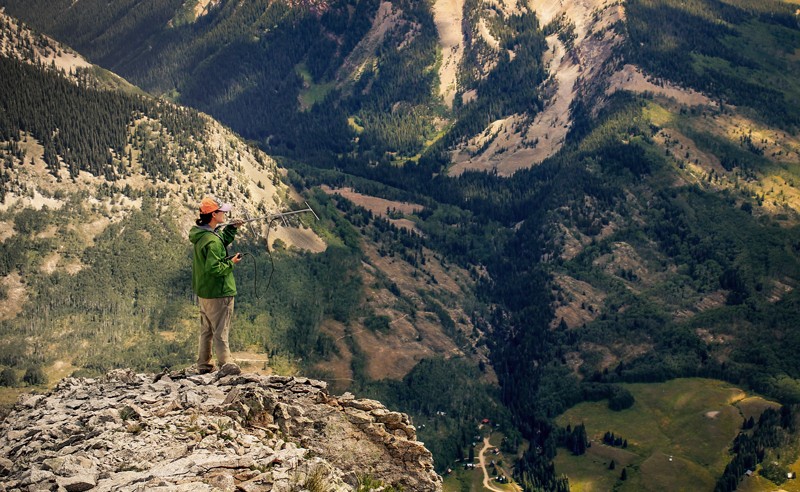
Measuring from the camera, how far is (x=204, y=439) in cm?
4659

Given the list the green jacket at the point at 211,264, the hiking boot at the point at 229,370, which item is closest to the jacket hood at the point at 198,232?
the green jacket at the point at 211,264

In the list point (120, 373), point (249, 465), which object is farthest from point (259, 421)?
point (120, 373)

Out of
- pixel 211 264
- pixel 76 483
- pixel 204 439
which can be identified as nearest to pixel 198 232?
pixel 211 264

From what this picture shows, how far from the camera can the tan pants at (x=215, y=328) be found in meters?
55.5

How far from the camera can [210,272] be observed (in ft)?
175

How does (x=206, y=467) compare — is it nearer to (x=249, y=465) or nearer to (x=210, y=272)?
(x=249, y=465)

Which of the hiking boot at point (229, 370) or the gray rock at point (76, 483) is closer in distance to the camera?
the gray rock at point (76, 483)

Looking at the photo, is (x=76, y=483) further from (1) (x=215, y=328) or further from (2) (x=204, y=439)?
(1) (x=215, y=328)

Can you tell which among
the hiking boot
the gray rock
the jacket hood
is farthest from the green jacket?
the gray rock

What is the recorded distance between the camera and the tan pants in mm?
55469

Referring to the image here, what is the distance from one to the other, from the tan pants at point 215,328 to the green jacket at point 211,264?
58cm

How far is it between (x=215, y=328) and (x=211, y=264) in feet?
13.4

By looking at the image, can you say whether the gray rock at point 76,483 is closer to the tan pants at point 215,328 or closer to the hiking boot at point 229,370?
the hiking boot at point 229,370

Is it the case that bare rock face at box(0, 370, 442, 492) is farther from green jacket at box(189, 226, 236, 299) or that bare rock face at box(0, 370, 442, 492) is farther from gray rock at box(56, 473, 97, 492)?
green jacket at box(189, 226, 236, 299)
